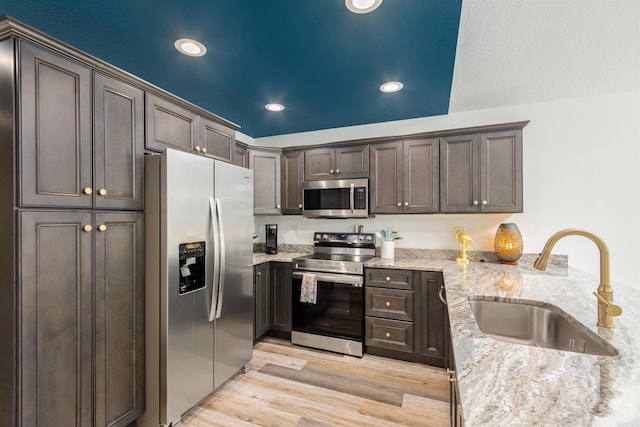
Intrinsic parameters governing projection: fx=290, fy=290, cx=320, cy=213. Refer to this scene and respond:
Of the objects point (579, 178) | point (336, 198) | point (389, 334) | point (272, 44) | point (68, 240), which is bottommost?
point (389, 334)

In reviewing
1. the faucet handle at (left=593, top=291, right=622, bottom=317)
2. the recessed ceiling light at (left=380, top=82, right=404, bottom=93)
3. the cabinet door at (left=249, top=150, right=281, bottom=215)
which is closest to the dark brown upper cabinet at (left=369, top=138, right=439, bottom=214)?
the recessed ceiling light at (left=380, top=82, right=404, bottom=93)

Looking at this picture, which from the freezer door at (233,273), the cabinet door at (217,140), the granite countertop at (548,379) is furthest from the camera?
the cabinet door at (217,140)

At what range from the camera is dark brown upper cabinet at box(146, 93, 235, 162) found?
194cm

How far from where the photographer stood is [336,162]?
3.33 m

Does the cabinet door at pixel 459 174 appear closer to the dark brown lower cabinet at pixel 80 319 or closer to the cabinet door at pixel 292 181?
the cabinet door at pixel 292 181

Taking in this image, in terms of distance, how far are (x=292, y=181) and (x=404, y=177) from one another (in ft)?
4.32

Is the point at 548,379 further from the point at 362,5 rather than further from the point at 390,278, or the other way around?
the point at 390,278

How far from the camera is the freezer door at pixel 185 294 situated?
1.82 metres

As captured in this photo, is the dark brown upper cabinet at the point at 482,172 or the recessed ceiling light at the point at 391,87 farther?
the dark brown upper cabinet at the point at 482,172

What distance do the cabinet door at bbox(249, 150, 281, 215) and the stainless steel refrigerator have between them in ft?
3.51

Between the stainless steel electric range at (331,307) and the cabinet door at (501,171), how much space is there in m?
1.39

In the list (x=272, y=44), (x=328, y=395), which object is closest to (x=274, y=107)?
(x=272, y=44)

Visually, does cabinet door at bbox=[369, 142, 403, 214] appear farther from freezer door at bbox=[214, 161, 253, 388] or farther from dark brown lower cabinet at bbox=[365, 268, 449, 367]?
freezer door at bbox=[214, 161, 253, 388]

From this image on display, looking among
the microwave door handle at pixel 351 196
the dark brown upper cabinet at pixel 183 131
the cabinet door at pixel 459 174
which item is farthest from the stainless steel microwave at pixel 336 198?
the dark brown upper cabinet at pixel 183 131
